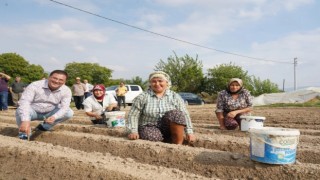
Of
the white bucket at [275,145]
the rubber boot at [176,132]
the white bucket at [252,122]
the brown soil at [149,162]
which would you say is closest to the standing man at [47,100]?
the brown soil at [149,162]

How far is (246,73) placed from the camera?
34406mm

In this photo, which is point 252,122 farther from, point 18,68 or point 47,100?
point 18,68

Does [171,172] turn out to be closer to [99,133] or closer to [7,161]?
[7,161]

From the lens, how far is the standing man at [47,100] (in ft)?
15.5

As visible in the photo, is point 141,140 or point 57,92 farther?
point 57,92

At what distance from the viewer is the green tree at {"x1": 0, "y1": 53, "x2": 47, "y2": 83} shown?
157 feet

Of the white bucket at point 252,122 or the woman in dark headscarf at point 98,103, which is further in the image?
the woman in dark headscarf at point 98,103

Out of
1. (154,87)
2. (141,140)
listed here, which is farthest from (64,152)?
(154,87)

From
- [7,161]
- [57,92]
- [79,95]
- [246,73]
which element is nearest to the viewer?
[7,161]

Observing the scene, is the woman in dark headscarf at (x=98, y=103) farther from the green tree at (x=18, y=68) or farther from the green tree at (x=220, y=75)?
the green tree at (x=18, y=68)

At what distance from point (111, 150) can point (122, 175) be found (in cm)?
133

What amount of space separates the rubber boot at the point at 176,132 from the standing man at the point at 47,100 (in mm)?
1806

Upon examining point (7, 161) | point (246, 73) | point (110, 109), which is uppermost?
point (246, 73)

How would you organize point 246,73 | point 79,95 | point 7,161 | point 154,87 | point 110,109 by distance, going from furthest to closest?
point 246,73, point 79,95, point 110,109, point 154,87, point 7,161
